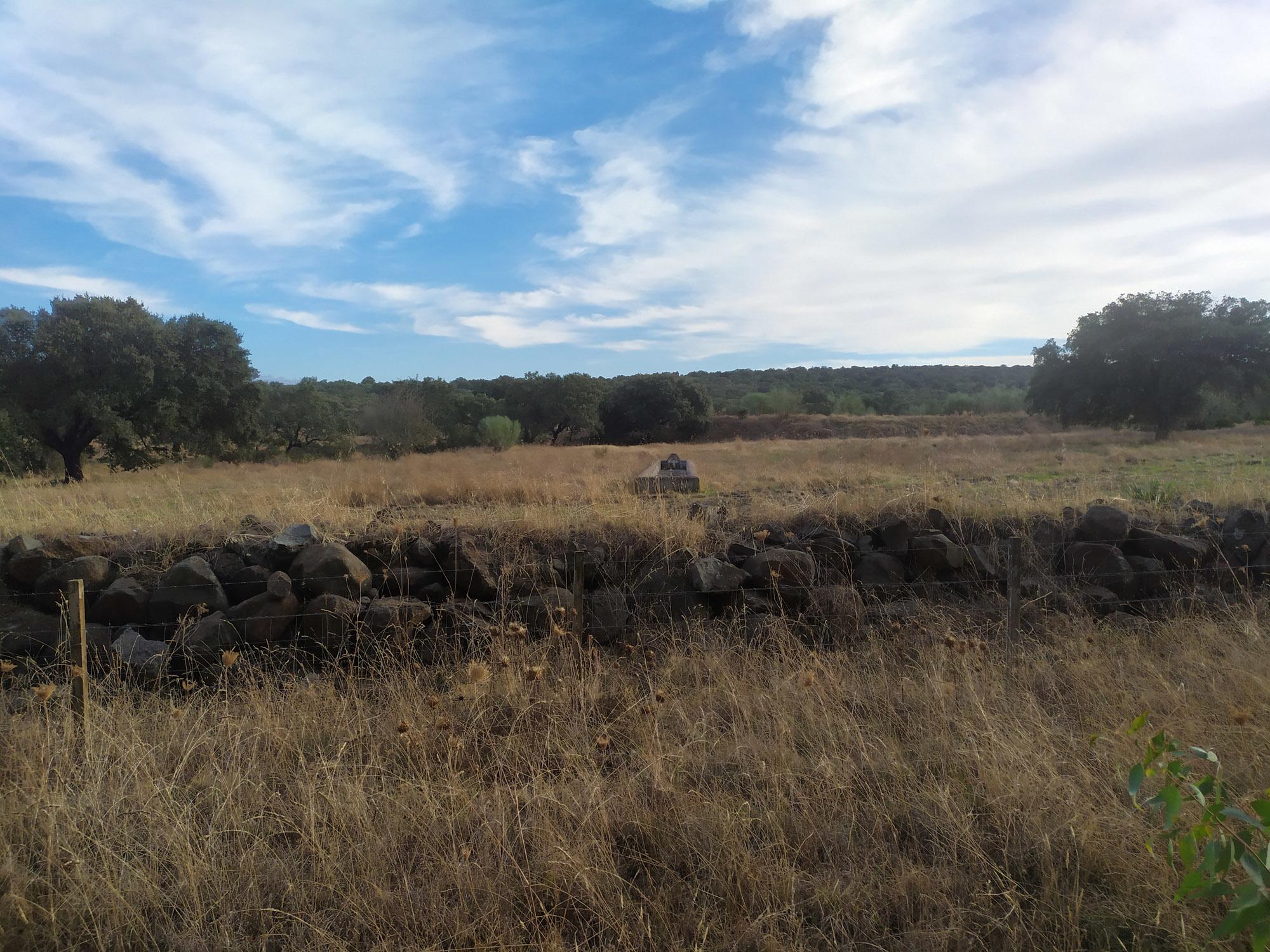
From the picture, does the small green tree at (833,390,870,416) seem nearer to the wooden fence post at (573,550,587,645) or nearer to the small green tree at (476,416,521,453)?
the small green tree at (476,416,521,453)

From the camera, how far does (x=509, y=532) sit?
6391 millimetres

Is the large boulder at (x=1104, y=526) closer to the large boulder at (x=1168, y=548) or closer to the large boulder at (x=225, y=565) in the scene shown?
the large boulder at (x=1168, y=548)

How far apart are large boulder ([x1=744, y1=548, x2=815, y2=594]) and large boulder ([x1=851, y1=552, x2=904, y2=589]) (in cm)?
54

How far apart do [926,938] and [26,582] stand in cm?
661

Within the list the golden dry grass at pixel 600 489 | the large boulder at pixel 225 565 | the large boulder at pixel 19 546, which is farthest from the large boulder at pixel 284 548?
the large boulder at pixel 19 546

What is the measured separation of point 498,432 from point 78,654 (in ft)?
107

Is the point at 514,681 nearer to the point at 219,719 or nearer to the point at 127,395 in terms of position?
the point at 219,719

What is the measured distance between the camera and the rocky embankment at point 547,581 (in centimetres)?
549

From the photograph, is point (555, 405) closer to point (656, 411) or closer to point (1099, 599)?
point (656, 411)

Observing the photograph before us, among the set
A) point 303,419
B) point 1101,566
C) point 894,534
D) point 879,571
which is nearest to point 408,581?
point 879,571

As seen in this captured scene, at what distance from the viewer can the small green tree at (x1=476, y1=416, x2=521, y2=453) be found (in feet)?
118

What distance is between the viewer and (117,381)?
878 inches

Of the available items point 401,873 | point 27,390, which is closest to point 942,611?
point 401,873

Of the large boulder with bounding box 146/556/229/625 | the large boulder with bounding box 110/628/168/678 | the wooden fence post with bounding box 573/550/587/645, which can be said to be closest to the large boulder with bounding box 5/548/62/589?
the large boulder with bounding box 146/556/229/625
